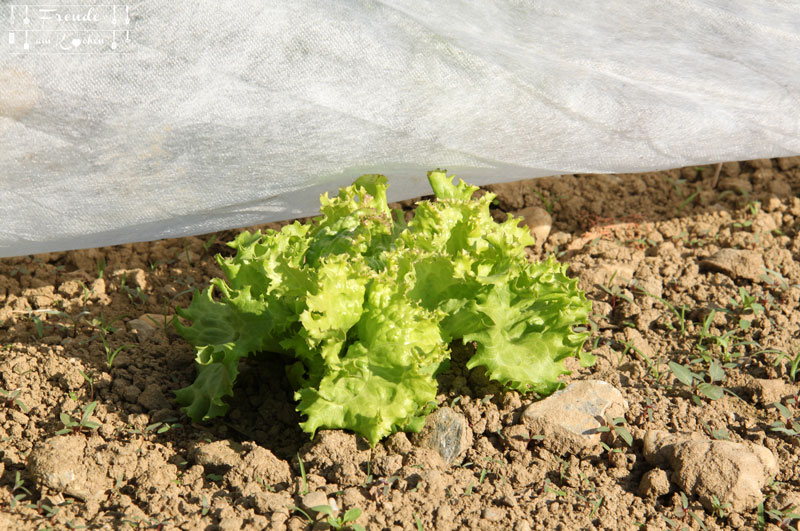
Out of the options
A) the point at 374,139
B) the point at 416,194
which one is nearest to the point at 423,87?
the point at 374,139

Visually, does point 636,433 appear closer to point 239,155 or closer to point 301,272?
point 301,272

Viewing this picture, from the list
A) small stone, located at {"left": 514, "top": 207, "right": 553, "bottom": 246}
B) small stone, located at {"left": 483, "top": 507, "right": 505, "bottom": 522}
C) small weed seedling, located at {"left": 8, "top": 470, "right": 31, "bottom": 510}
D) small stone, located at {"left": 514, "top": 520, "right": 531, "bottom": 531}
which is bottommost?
small weed seedling, located at {"left": 8, "top": 470, "right": 31, "bottom": 510}

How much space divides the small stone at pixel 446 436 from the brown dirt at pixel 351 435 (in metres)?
0.03

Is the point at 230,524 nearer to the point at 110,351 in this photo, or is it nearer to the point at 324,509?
the point at 324,509

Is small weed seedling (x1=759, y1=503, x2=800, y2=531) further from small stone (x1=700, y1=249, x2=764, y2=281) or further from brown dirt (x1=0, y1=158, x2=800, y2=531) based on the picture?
small stone (x1=700, y1=249, x2=764, y2=281)

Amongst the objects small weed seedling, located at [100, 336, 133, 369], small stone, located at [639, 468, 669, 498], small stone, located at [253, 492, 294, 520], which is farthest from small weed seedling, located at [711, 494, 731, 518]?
small weed seedling, located at [100, 336, 133, 369]

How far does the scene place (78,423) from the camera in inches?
98.4

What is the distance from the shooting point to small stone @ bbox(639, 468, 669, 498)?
2424mm

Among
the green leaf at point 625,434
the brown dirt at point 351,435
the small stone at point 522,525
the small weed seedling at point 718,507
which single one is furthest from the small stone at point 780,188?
Answer: the small stone at point 522,525

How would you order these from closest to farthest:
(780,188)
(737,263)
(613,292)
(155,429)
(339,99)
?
(155,429)
(339,99)
(613,292)
(737,263)
(780,188)

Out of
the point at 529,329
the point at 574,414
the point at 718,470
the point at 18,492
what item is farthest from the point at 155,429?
the point at 718,470

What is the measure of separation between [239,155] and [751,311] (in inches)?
82.4

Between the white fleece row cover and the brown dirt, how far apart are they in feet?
1.25

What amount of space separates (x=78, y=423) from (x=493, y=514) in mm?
1291
